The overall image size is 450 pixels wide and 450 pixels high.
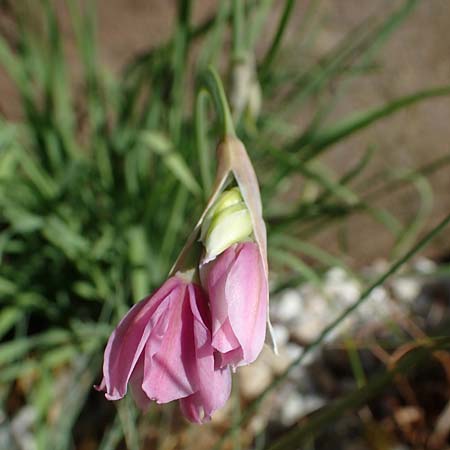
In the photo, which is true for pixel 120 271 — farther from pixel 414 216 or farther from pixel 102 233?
pixel 414 216

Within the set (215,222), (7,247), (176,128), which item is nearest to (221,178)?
(215,222)

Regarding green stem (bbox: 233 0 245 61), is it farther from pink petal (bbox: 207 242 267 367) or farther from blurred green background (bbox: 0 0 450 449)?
pink petal (bbox: 207 242 267 367)

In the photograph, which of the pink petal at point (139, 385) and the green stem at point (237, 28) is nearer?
the pink petal at point (139, 385)

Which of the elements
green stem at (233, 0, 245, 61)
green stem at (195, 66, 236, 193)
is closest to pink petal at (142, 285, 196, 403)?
green stem at (195, 66, 236, 193)

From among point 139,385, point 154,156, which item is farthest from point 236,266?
point 154,156

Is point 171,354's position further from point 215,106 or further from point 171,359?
point 215,106

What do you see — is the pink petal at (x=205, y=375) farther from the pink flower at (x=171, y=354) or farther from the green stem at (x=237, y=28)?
the green stem at (x=237, y=28)

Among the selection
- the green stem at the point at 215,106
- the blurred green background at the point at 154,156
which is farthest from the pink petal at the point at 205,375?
the blurred green background at the point at 154,156
